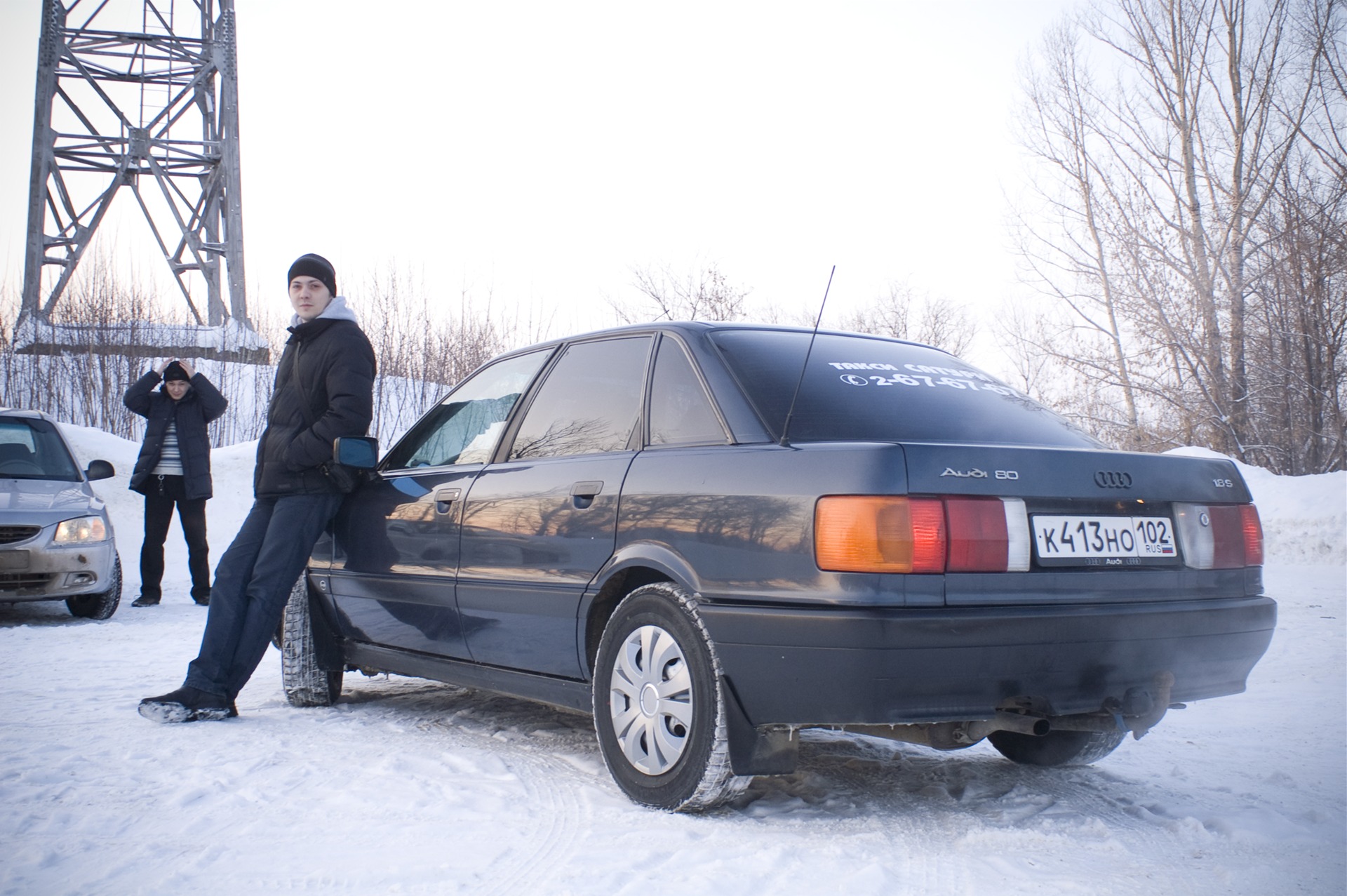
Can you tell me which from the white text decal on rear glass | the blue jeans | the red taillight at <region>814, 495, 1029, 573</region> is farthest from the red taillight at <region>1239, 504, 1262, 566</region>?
the blue jeans

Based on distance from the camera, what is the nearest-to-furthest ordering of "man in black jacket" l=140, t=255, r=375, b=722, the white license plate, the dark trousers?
1. the white license plate
2. "man in black jacket" l=140, t=255, r=375, b=722
3. the dark trousers

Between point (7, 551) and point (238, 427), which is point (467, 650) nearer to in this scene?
point (7, 551)

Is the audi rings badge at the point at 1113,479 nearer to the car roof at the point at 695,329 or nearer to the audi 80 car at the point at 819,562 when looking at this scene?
the audi 80 car at the point at 819,562

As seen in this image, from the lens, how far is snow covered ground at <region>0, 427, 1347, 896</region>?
2576mm

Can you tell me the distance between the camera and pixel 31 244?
16.2 metres

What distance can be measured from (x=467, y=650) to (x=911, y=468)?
2003 millimetres

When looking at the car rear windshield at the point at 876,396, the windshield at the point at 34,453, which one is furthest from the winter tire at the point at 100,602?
the car rear windshield at the point at 876,396

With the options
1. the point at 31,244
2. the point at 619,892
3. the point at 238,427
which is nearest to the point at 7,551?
the point at 619,892

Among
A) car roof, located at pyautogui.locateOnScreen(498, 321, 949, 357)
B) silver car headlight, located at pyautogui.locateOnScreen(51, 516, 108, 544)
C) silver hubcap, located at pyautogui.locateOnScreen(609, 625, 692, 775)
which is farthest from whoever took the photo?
silver car headlight, located at pyautogui.locateOnScreen(51, 516, 108, 544)

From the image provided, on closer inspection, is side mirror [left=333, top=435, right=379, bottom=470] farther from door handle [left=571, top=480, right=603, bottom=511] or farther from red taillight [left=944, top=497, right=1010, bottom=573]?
red taillight [left=944, top=497, right=1010, bottom=573]

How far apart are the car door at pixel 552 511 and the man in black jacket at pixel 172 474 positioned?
5.66 metres

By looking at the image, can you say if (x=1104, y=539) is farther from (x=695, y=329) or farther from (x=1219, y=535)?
(x=695, y=329)

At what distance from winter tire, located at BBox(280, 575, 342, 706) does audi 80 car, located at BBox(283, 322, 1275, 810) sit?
1.09 metres

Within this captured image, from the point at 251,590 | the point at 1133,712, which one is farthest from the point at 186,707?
the point at 1133,712
